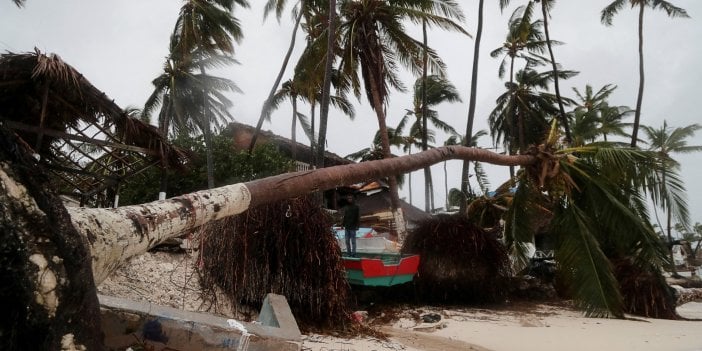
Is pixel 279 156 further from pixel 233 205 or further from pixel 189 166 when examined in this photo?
pixel 233 205

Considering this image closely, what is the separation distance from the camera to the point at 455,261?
33.0 feet

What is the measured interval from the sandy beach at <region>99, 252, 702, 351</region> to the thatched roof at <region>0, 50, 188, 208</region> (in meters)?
2.96

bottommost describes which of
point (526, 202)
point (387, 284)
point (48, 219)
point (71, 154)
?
point (387, 284)

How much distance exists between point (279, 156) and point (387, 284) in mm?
12193

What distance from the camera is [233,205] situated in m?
3.70

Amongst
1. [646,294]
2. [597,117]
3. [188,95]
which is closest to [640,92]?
[597,117]

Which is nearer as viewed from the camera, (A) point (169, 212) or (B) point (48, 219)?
(B) point (48, 219)

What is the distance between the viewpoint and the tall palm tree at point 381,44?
1331cm

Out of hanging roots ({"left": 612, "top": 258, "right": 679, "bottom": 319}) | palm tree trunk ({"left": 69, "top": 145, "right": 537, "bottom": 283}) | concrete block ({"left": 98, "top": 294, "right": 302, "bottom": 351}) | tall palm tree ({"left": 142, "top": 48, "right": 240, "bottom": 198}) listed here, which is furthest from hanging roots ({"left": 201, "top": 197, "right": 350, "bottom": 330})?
tall palm tree ({"left": 142, "top": 48, "right": 240, "bottom": 198})

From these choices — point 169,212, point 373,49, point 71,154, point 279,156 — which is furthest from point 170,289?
point 279,156

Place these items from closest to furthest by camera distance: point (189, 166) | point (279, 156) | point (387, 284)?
point (387, 284)
point (189, 166)
point (279, 156)

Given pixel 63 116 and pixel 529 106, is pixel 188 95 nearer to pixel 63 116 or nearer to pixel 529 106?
pixel 63 116

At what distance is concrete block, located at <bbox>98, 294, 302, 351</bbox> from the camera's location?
317cm

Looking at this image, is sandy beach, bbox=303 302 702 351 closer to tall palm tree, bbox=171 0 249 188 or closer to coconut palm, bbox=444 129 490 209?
coconut palm, bbox=444 129 490 209
